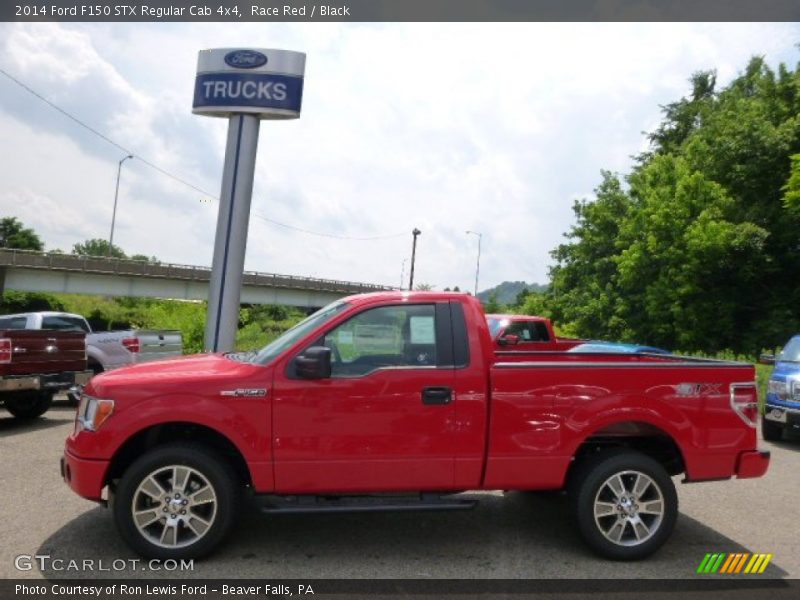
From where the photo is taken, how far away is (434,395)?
5.23m

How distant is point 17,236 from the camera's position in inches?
4193

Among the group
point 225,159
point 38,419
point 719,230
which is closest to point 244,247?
point 225,159

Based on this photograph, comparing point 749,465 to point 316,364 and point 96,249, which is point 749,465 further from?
point 96,249

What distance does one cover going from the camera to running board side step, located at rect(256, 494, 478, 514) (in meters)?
5.11

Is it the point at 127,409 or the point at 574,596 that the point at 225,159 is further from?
the point at 574,596

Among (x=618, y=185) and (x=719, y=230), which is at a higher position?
(x=618, y=185)

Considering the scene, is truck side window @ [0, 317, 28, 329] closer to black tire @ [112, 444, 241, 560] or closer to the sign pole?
the sign pole

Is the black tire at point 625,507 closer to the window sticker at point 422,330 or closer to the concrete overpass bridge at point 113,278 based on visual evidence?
the window sticker at point 422,330

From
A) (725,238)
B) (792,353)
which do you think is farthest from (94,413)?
(725,238)

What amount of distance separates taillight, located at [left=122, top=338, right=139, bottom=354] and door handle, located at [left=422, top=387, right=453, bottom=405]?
441 inches

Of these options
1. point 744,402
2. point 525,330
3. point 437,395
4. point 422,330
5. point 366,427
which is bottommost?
point 366,427

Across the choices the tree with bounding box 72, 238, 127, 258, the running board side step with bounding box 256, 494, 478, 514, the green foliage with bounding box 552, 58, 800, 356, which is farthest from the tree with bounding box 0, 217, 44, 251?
the running board side step with bounding box 256, 494, 478, 514

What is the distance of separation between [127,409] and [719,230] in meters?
30.0

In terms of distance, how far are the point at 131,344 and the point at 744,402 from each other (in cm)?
1224
